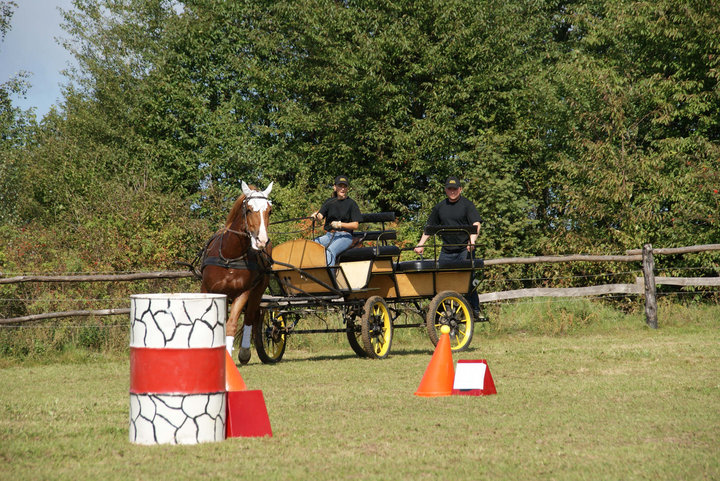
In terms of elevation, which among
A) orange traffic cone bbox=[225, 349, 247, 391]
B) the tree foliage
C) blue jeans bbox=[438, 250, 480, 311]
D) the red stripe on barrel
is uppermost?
the tree foliage

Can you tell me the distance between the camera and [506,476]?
17.0 ft

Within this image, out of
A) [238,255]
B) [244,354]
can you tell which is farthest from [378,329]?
[238,255]

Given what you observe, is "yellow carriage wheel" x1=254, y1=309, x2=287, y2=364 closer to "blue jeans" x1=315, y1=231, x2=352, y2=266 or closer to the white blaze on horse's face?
"blue jeans" x1=315, y1=231, x2=352, y2=266

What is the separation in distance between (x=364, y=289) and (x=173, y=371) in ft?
21.6

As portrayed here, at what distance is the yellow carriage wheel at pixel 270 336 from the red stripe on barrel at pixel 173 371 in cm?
621

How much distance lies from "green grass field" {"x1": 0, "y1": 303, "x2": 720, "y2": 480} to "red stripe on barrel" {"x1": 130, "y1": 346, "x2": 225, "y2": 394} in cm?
42

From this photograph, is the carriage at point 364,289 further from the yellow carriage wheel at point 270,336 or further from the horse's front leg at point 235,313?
the horse's front leg at point 235,313

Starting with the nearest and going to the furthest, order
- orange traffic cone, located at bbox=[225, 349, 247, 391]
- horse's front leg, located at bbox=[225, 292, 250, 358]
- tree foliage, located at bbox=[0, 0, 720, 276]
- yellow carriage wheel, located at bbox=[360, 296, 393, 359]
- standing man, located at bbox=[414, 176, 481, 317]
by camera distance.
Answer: orange traffic cone, located at bbox=[225, 349, 247, 391] < horse's front leg, located at bbox=[225, 292, 250, 358] < yellow carriage wheel, located at bbox=[360, 296, 393, 359] < standing man, located at bbox=[414, 176, 481, 317] < tree foliage, located at bbox=[0, 0, 720, 276]

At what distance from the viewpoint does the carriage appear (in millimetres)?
12305

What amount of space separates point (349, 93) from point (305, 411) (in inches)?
1047

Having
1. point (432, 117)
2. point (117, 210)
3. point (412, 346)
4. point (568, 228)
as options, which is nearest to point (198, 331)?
point (412, 346)

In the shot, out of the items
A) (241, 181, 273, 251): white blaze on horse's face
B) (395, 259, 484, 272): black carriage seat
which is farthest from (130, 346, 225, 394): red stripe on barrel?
(395, 259, 484, 272): black carriage seat

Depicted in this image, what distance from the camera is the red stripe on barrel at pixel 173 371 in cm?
613

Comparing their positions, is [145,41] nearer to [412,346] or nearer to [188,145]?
[188,145]
